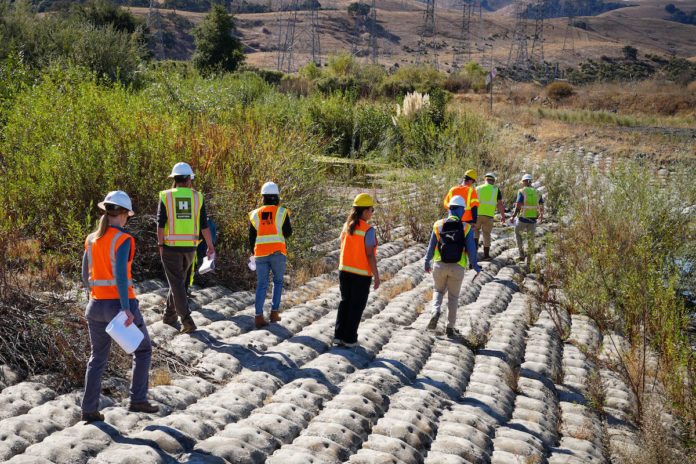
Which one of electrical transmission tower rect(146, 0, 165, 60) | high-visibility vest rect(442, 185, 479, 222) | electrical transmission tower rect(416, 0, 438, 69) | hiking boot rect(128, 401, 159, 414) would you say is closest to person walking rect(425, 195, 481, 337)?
high-visibility vest rect(442, 185, 479, 222)

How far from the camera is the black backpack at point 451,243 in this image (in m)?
8.13

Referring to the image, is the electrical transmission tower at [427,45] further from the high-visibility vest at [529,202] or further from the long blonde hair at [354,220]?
the long blonde hair at [354,220]

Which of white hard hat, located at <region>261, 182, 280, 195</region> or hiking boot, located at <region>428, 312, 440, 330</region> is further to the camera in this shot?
hiking boot, located at <region>428, 312, 440, 330</region>

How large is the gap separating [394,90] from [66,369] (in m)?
32.3

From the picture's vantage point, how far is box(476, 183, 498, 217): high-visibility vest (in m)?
13.1

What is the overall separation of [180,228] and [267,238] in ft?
3.99

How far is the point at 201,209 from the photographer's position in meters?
7.35

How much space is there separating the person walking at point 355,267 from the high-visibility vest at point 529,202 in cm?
629

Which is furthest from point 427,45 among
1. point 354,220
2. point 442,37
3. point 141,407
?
point 141,407

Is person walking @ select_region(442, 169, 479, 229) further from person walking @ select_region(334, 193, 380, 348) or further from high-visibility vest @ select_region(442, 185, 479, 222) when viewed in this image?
person walking @ select_region(334, 193, 380, 348)

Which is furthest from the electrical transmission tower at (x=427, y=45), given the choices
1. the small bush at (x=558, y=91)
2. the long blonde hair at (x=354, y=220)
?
the long blonde hair at (x=354, y=220)

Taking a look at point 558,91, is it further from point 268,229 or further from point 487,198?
point 268,229

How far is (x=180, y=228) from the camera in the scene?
7180 mm

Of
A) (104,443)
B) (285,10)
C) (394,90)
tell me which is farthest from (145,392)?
(285,10)
